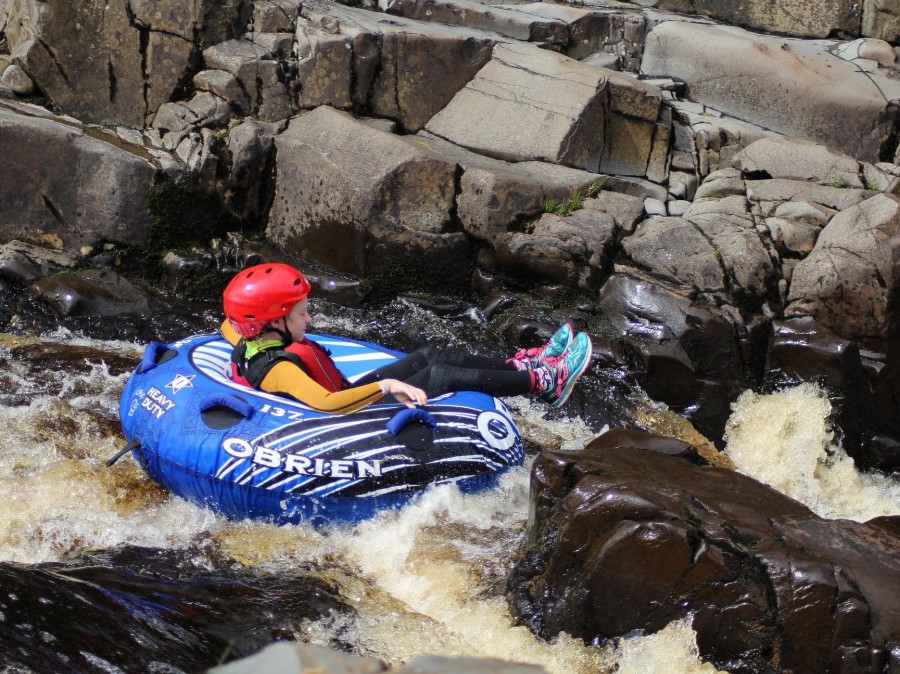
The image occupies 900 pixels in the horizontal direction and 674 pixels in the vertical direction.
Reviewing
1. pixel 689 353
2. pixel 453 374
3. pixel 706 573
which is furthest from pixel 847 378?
pixel 706 573

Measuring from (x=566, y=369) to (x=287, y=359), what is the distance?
5.02 ft

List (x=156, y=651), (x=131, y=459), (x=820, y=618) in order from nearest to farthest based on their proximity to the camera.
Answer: (x=156, y=651) → (x=820, y=618) → (x=131, y=459)

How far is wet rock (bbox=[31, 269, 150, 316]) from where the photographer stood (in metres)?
6.65

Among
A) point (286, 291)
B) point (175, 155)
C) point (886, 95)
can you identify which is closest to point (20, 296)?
point (175, 155)

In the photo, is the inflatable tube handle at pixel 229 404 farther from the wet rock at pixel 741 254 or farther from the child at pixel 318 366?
the wet rock at pixel 741 254

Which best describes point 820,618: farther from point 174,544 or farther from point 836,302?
point 836,302

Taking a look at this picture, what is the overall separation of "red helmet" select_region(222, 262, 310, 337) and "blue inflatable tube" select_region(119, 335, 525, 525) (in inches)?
13.5

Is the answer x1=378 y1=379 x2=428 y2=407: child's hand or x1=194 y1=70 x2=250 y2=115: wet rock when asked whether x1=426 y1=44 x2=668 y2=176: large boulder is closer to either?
x1=194 y1=70 x2=250 y2=115: wet rock

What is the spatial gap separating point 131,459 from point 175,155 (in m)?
3.28

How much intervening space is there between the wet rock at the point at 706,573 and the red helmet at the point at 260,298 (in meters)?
1.51

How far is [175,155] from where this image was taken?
7594 mm

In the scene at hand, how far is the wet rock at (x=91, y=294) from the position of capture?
6648 mm

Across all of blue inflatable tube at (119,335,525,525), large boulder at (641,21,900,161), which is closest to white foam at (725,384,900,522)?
blue inflatable tube at (119,335,525,525)

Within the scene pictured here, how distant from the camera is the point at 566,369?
5.16 metres
